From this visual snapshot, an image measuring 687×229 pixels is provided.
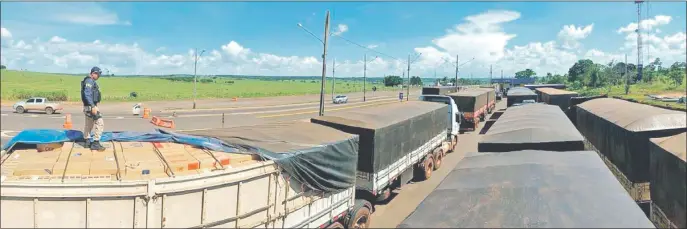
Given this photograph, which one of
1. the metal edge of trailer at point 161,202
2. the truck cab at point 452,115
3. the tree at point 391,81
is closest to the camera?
the metal edge of trailer at point 161,202

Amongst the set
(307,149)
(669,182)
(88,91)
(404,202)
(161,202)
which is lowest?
(404,202)

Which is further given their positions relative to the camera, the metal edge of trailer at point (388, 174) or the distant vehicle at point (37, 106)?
the distant vehicle at point (37, 106)

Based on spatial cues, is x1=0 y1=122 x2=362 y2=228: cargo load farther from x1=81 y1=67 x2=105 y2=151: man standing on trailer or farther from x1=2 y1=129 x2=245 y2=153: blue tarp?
x1=81 y1=67 x2=105 y2=151: man standing on trailer

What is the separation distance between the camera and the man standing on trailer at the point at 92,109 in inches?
266

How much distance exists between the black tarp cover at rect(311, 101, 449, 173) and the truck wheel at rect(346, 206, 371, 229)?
3.45 ft

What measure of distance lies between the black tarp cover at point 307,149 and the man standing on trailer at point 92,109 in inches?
66.3

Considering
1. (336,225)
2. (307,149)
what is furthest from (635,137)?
(307,149)

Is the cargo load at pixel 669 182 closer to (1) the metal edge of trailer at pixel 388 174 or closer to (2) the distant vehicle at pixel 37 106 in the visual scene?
(1) the metal edge of trailer at pixel 388 174

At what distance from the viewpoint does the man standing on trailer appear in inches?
266

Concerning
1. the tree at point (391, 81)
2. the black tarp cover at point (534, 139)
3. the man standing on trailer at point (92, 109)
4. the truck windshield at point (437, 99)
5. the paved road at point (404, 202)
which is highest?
the tree at point (391, 81)

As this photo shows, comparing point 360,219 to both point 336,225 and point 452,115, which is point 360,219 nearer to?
point 336,225

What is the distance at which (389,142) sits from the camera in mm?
11102

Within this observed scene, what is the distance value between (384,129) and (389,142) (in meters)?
0.57

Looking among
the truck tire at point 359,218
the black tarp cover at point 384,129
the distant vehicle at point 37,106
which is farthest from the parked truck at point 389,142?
the distant vehicle at point 37,106
